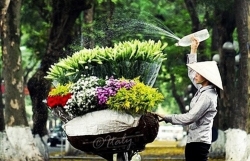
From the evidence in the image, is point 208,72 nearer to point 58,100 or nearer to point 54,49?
point 58,100

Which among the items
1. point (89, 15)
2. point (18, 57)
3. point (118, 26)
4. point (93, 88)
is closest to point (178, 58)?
point (89, 15)

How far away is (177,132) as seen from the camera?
2753 inches

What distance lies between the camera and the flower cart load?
6117 mm

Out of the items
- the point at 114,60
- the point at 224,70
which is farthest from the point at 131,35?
the point at 224,70

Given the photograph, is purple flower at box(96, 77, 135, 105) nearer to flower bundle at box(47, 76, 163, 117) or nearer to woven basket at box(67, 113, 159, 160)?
flower bundle at box(47, 76, 163, 117)

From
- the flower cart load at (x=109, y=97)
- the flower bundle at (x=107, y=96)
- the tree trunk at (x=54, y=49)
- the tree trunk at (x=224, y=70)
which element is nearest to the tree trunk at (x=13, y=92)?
the tree trunk at (x=54, y=49)

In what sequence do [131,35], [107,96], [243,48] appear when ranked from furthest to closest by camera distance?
[243,48]
[131,35]
[107,96]

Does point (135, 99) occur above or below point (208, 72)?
below

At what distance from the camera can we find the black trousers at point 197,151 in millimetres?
6320

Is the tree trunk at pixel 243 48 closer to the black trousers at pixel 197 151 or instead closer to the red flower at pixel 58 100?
the black trousers at pixel 197 151

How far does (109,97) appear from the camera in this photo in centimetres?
620

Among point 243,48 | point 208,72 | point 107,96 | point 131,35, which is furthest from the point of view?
point 243,48

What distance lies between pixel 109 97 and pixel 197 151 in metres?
0.98

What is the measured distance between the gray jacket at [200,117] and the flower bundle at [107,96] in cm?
28
